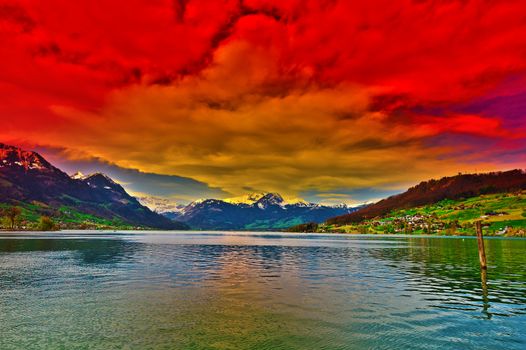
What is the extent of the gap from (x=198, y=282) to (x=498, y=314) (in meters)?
37.2

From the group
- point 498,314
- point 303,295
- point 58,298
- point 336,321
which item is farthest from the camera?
point 303,295

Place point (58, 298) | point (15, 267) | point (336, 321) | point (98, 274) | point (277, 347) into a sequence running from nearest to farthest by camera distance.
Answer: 1. point (277, 347)
2. point (336, 321)
3. point (58, 298)
4. point (98, 274)
5. point (15, 267)

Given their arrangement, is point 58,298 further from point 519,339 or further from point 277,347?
point 519,339

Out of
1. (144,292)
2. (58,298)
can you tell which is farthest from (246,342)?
(58,298)

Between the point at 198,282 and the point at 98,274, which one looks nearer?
the point at 198,282

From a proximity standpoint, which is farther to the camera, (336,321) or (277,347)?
(336,321)

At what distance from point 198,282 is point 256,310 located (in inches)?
780

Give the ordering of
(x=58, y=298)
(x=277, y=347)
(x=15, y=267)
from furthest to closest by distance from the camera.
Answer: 1. (x=15, y=267)
2. (x=58, y=298)
3. (x=277, y=347)

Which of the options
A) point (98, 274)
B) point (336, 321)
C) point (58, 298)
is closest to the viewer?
point (336, 321)

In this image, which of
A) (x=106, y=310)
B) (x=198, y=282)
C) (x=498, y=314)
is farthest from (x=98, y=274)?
(x=498, y=314)

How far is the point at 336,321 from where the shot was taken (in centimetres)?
3139

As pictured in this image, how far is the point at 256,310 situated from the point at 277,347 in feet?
36.6

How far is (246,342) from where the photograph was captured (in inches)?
1002

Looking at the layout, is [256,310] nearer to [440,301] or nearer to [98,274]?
[440,301]
